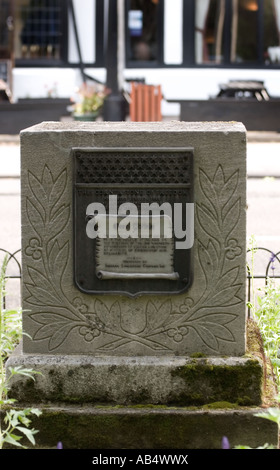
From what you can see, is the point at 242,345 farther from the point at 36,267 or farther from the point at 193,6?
the point at 193,6

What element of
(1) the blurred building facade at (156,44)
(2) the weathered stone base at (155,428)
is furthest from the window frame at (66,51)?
(2) the weathered stone base at (155,428)

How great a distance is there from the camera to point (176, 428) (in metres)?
4.18

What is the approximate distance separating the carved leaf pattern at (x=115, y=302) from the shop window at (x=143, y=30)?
60.9ft

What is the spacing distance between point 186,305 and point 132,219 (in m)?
0.46

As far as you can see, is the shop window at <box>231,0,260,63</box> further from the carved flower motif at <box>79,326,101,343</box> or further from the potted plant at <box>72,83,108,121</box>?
the carved flower motif at <box>79,326,101,343</box>

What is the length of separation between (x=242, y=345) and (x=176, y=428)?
0.49m

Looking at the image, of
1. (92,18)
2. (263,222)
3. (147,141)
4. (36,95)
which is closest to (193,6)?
(92,18)

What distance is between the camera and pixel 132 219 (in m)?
4.26

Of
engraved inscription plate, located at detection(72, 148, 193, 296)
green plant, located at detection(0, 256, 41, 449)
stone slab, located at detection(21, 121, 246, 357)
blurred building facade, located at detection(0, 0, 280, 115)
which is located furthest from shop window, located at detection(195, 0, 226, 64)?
engraved inscription plate, located at detection(72, 148, 193, 296)

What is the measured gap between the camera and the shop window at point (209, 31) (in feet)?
72.8

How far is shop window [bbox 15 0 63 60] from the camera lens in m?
22.2

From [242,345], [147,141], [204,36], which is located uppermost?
[204,36]

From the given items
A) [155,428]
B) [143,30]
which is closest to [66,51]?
[143,30]
